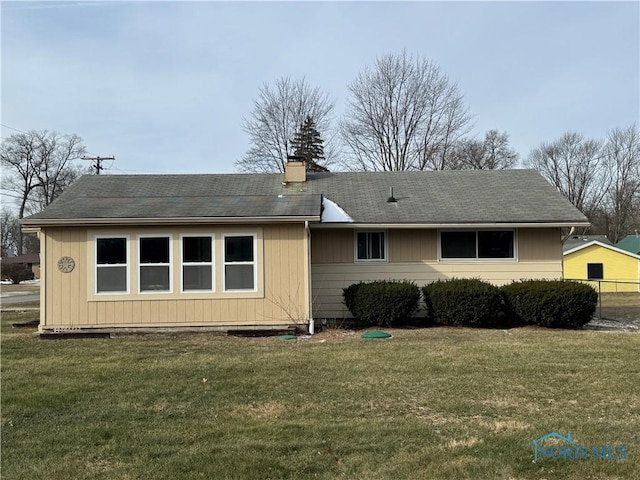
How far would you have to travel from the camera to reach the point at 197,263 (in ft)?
38.7

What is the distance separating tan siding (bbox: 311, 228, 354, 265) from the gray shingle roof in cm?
66

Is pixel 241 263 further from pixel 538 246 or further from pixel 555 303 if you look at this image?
pixel 538 246

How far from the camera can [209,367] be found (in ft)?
25.8

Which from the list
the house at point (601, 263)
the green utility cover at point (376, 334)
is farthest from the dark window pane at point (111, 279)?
the house at point (601, 263)

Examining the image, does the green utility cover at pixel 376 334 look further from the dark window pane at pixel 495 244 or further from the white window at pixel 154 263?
the white window at pixel 154 263

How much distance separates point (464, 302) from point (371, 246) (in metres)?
2.87

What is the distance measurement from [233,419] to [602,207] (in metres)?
52.1

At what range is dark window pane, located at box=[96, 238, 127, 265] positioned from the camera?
462 inches

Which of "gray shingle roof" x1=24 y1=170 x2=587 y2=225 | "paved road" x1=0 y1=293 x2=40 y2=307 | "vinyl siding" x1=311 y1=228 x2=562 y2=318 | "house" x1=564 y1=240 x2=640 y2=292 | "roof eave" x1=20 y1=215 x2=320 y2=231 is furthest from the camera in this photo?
"house" x1=564 y1=240 x2=640 y2=292

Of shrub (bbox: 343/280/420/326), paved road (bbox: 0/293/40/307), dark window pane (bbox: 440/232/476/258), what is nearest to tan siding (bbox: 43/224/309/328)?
shrub (bbox: 343/280/420/326)

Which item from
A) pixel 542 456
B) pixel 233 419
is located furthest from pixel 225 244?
pixel 542 456

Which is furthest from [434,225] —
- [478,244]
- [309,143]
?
[309,143]

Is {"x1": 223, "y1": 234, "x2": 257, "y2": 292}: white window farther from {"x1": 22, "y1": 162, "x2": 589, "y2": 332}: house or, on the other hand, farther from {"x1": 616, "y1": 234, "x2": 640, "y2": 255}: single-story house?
{"x1": 616, "y1": 234, "x2": 640, "y2": 255}: single-story house

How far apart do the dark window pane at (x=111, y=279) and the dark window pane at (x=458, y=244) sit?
763 centimetres
